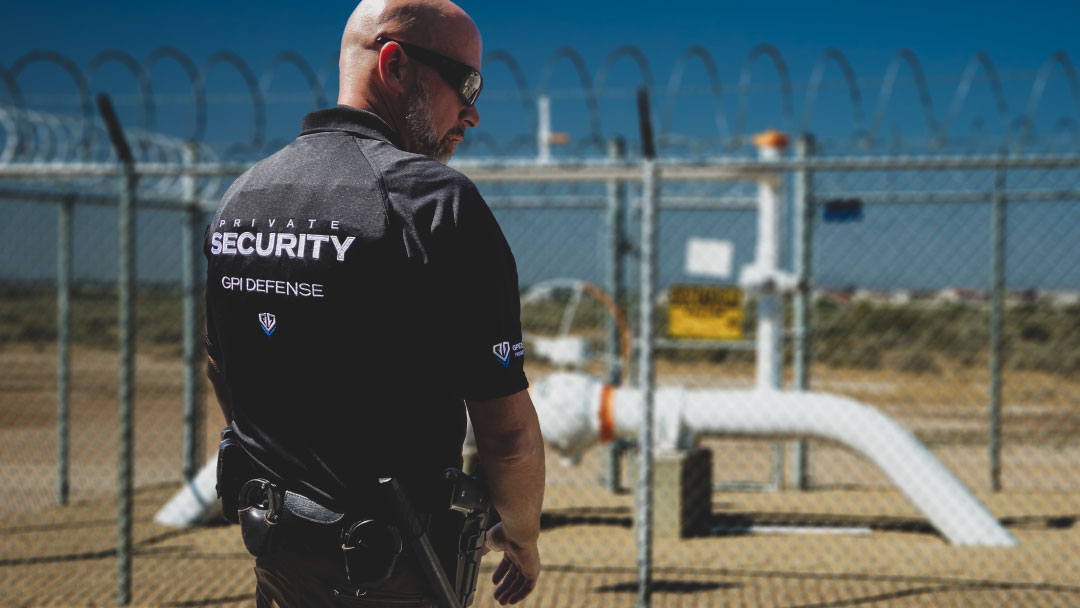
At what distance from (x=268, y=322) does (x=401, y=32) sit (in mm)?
594

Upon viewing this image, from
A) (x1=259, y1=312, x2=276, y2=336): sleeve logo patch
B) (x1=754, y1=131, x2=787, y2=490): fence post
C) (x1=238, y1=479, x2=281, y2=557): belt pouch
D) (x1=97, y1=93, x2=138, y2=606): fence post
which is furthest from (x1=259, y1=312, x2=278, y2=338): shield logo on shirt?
(x1=754, y1=131, x2=787, y2=490): fence post

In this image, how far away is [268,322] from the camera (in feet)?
5.62

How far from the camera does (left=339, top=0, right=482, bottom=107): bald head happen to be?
1.76m

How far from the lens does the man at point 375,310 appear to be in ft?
5.33

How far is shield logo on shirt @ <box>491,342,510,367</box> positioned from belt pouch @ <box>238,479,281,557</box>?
51 cm

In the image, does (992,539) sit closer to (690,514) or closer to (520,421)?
(690,514)

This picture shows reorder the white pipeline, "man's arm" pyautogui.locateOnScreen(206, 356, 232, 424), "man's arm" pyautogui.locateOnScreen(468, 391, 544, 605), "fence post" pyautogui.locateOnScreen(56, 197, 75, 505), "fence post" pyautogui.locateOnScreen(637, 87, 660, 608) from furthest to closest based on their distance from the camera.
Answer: "fence post" pyautogui.locateOnScreen(56, 197, 75, 505) → the white pipeline → "fence post" pyautogui.locateOnScreen(637, 87, 660, 608) → "man's arm" pyautogui.locateOnScreen(206, 356, 232, 424) → "man's arm" pyautogui.locateOnScreen(468, 391, 544, 605)

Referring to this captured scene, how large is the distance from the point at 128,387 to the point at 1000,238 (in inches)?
247

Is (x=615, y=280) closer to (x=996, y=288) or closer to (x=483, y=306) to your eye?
(x=996, y=288)

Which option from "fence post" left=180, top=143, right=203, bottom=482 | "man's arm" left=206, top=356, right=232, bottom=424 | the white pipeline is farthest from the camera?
"fence post" left=180, top=143, right=203, bottom=482

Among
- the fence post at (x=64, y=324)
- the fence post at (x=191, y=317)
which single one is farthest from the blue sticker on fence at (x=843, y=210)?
the fence post at (x=64, y=324)

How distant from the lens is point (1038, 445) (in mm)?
11164

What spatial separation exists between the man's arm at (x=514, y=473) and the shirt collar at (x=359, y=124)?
549 millimetres

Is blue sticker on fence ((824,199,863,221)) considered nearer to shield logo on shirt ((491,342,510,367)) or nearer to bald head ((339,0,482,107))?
bald head ((339,0,482,107))
